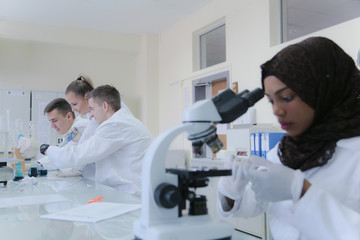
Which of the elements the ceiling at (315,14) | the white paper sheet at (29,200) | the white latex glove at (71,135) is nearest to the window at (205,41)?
the ceiling at (315,14)

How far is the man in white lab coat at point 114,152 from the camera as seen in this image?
206 centimetres

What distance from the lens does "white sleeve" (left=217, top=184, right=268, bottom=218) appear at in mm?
1073

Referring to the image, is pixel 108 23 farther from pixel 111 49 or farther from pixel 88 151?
pixel 88 151

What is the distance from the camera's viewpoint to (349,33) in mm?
2693

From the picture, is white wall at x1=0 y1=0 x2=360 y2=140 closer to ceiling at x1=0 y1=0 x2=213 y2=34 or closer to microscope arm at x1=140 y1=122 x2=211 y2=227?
ceiling at x1=0 y1=0 x2=213 y2=34

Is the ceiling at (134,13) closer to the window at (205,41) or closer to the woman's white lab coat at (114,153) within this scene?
the window at (205,41)

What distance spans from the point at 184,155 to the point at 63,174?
2.63 metres

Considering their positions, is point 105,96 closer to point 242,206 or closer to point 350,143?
point 242,206

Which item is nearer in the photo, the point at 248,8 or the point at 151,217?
the point at 151,217

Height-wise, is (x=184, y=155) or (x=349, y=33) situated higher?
(x=349, y=33)

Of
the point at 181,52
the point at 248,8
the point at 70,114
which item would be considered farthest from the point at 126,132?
the point at 181,52

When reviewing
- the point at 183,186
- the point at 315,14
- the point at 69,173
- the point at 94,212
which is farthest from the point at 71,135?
the point at 315,14

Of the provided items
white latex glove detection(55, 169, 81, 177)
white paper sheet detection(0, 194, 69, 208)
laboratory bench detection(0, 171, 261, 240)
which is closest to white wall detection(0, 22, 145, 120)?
white latex glove detection(55, 169, 81, 177)

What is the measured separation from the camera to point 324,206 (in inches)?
31.1
